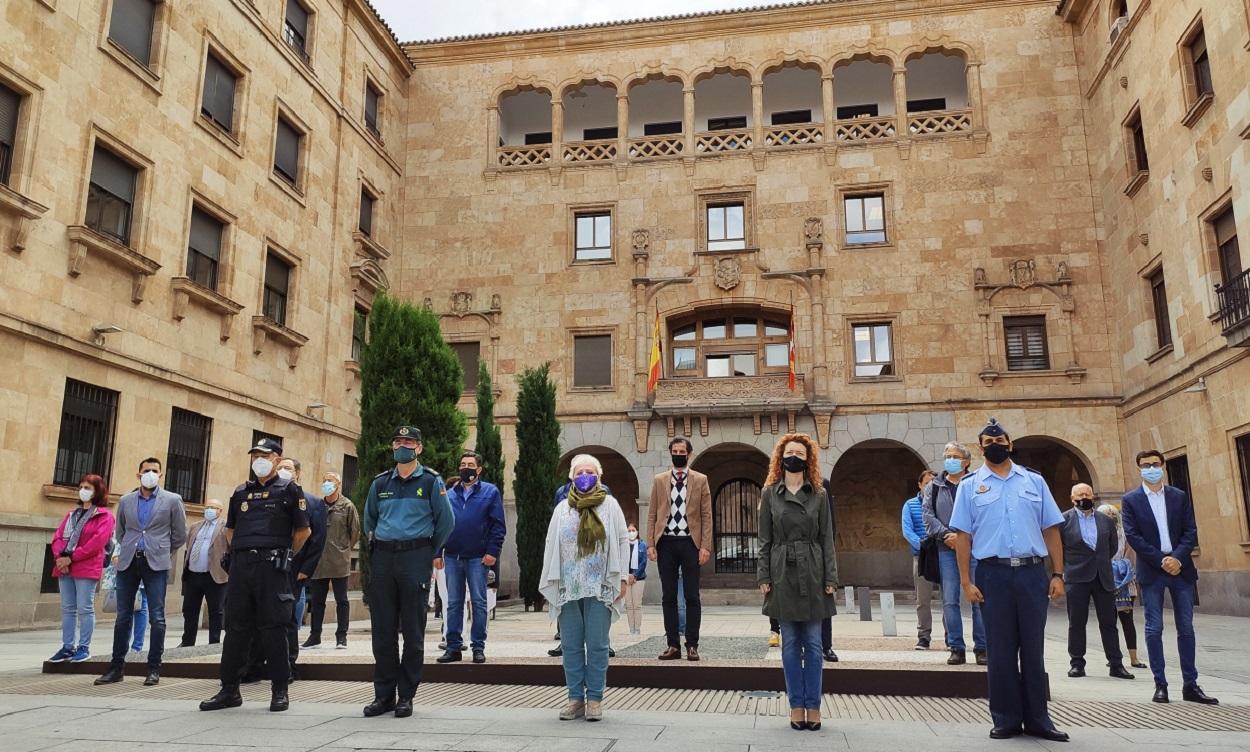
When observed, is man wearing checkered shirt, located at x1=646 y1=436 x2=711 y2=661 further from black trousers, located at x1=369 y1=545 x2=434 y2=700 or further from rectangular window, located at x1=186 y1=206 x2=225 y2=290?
rectangular window, located at x1=186 y1=206 x2=225 y2=290

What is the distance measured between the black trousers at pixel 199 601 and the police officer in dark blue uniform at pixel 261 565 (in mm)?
3520

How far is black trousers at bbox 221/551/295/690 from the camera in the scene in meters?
6.52

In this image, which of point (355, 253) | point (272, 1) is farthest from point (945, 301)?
point (272, 1)

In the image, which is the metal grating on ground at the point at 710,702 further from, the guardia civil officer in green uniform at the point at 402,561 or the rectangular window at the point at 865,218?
the rectangular window at the point at 865,218

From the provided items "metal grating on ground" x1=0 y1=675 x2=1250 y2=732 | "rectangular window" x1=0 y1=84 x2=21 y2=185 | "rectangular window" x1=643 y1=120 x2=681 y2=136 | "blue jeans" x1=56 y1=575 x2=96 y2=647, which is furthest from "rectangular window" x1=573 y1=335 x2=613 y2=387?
"metal grating on ground" x1=0 y1=675 x2=1250 y2=732

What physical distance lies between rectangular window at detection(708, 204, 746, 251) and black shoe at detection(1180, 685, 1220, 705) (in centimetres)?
1823

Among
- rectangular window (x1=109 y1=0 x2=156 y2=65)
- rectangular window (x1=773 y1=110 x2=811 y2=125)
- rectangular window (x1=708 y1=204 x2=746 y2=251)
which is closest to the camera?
rectangular window (x1=109 y1=0 x2=156 y2=65)

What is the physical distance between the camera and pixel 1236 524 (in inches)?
635

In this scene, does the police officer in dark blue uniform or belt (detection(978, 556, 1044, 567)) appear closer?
belt (detection(978, 556, 1044, 567))

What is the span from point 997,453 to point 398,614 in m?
4.22

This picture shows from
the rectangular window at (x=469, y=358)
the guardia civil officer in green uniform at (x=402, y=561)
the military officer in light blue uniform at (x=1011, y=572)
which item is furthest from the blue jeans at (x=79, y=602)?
the rectangular window at (x=469, y=358)

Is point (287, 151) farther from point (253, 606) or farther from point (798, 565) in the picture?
point (798, 565)

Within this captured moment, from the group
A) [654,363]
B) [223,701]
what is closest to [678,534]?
[223,701]

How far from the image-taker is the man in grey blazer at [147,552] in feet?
25.2
